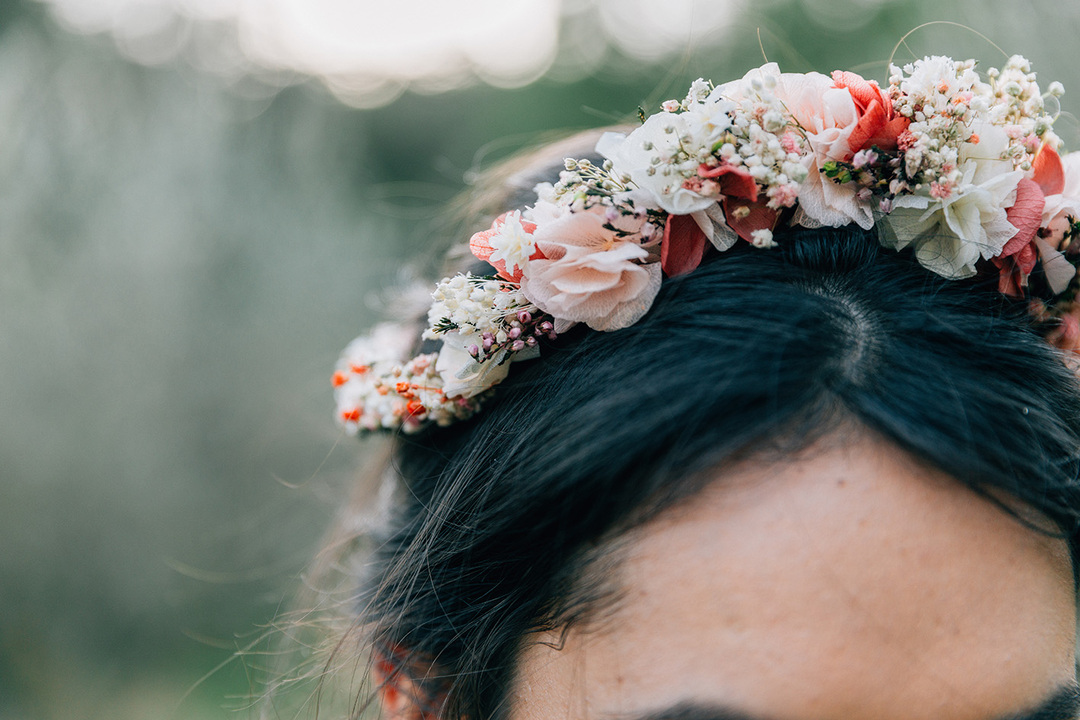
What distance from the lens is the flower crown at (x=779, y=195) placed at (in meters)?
1.01

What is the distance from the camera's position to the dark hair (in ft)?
3.18

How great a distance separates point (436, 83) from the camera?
233 inches

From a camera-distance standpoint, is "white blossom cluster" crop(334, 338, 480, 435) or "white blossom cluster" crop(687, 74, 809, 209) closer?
"white blossom cluster" crop(687, 74, 809, 209)

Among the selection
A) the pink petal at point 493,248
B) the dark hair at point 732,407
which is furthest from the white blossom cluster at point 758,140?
the pink petal at point 493,248

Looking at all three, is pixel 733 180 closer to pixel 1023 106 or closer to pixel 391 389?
pixel 1023 106

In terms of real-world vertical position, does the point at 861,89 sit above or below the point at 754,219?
above

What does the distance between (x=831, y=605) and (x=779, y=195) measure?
54cm

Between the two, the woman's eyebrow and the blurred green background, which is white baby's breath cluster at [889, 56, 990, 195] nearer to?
the woman's eyebrow

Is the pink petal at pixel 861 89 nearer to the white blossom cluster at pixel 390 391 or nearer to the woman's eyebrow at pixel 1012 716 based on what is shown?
the white blossom cluster at pixel 390 391

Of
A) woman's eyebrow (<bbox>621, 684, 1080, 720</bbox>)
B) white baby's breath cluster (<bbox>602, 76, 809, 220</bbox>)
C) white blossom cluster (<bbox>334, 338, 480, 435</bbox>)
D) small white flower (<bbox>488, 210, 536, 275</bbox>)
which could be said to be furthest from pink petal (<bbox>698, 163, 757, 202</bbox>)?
woman's eyebrow (<bbox>621, 684, 1080, 720</bbox>)

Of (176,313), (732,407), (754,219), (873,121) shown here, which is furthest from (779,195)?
(176,313)

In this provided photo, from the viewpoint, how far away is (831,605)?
2.94ft

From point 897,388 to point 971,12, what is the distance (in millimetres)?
3661

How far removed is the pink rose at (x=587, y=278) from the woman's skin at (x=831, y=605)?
0.28 m
